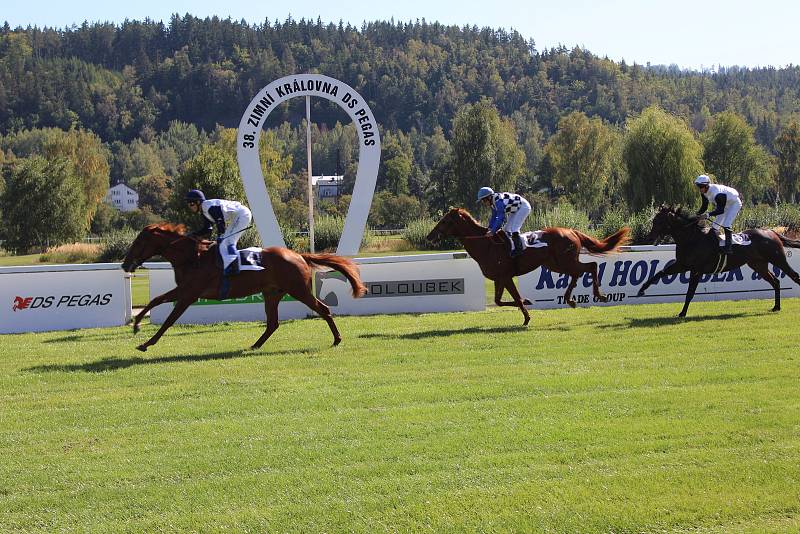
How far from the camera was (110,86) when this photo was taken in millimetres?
198125

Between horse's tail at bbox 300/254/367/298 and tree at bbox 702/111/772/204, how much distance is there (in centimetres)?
5133

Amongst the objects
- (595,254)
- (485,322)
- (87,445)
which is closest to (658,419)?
(87,445)

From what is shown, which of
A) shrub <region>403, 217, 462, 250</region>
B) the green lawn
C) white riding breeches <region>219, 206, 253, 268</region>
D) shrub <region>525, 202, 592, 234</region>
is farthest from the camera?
shrub <region>403, 217, 462, 250</region>

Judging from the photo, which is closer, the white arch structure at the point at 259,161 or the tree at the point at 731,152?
the white arch structure at the point at 259,161

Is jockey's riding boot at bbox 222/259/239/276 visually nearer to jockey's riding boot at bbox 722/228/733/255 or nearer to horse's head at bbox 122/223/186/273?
horse's head at bbox 122/223/186/273

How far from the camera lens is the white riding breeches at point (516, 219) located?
14.1m

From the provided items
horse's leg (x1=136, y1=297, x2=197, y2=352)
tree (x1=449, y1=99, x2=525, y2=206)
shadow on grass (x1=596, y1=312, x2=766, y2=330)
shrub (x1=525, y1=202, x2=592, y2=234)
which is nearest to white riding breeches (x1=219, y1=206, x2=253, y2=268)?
horse's leg (x1=136, y1=297, x2=197, y2=352)

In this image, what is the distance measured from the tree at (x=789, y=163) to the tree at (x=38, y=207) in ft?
188

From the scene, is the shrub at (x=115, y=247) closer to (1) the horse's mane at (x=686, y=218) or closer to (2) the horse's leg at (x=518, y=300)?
(2) the horse's leg at (x=518, y=300)

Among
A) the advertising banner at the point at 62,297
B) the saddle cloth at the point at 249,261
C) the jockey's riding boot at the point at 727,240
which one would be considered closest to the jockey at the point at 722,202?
the jockey's riding boot at the point at 727,240

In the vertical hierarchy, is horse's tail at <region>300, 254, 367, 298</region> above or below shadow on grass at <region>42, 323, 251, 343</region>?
above

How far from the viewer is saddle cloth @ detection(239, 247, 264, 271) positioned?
38.6 ft

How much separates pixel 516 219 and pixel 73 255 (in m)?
34.2

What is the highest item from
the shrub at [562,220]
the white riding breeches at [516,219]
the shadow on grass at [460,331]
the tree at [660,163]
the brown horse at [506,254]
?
the white riding breeches at [516,219]
